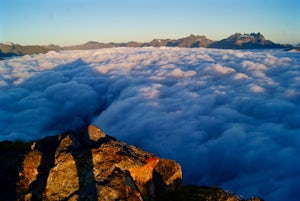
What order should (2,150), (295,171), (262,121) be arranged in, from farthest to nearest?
(262,121), (295,171), (2,150)

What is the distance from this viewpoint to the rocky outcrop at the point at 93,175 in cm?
1289

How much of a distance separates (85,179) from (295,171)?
81856 mm

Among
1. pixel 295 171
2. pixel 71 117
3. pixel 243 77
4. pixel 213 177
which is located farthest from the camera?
pixel 71 117

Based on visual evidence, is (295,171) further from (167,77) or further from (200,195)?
(167,77)

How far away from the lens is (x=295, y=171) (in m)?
83.5

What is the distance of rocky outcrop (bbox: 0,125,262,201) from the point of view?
12891 millimetres

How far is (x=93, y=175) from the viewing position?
13.3 m

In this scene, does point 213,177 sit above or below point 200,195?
below

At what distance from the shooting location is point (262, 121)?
388ft

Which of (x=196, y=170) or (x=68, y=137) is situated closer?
(x=68, y=137)

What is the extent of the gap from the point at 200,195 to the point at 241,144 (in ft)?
297

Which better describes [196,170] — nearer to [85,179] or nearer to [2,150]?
[2,150]

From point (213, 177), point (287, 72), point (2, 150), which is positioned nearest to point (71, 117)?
point (213, 177)

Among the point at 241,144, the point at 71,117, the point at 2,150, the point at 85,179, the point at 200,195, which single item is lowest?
the point at 71,117
